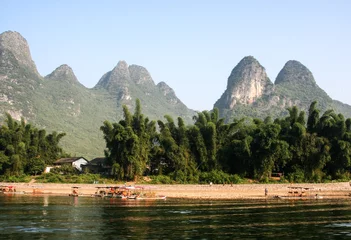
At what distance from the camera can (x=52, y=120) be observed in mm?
156000

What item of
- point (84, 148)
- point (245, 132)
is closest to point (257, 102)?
point (84, 148)

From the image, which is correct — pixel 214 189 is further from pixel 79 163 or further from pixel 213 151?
pixel 79 163

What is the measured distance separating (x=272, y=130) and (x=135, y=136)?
1811 centimetres

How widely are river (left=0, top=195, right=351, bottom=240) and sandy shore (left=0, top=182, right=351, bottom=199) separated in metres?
12.1

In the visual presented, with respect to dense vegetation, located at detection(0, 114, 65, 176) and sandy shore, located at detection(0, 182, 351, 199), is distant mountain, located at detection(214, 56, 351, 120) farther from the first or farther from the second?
sandy shore, located at detection(0, 182, 351, 199)

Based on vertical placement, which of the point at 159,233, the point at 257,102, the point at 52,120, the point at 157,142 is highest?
the point at 257,102

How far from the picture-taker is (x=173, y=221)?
28.2 metres

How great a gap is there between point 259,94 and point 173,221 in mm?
155224

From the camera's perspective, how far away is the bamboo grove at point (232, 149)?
59.7m

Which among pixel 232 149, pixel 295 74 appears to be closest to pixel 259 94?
pixel 295 74

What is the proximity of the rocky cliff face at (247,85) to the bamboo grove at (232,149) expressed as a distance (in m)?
110

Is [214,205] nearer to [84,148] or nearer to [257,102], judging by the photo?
[84,148]

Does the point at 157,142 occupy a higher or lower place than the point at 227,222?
higher

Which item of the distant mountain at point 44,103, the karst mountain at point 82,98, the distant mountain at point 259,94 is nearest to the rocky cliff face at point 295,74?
the karst mountain at point 82,98
